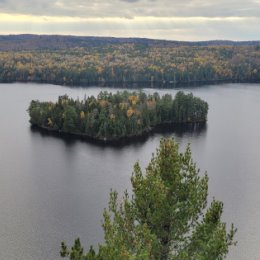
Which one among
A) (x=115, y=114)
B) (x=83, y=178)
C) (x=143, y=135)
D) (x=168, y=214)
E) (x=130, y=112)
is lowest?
(x=83, y=178)

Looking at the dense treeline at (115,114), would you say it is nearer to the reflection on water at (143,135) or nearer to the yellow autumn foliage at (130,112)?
the yellow autumn foliage at (130,112)

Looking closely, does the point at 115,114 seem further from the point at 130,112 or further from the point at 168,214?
the point at 168,214

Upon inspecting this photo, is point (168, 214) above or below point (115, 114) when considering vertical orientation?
above

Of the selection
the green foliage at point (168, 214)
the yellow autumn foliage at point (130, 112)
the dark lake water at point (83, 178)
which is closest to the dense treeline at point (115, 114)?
the yellow autumn foliage at point (130, 112)

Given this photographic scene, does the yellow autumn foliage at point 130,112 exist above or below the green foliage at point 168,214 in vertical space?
below

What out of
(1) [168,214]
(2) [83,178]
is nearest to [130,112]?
(2) [83,178]

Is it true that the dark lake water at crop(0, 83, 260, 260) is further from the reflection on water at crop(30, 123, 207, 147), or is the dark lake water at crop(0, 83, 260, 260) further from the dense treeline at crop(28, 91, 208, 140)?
the dense treeline at crop(28, 91, 208, 140)

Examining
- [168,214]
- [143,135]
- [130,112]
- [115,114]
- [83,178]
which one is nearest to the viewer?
[168,214]

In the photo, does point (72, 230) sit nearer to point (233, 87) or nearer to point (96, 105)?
point (96, 105)
